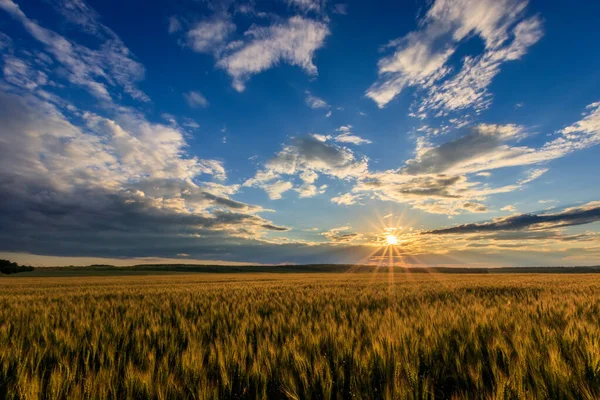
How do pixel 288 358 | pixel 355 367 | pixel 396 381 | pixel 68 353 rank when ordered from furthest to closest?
pixel 68 353, pixel 288 358, pixel 355 367, pixel 396 381

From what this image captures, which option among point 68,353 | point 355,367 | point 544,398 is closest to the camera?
point 544,398

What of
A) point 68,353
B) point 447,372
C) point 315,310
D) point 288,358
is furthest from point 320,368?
point 315,310

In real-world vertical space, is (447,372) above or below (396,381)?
below

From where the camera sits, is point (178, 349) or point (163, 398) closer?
point (163, 398)

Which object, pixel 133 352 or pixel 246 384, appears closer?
pixel 246 384

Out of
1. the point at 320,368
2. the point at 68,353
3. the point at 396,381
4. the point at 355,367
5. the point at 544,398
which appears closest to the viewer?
the point at 544,398

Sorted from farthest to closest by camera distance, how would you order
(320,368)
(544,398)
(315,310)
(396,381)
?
1. (315,310)
2. (320,368)
3. (396,381)
4. (544,398)

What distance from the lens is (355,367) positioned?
2.33 metres

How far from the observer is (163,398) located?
191 centimetres

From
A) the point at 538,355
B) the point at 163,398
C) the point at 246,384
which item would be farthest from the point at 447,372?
the point at 163,398

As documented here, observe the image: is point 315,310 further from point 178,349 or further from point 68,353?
point 68,353

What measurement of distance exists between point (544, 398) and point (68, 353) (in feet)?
13.4

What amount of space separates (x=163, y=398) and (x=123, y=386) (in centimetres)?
48

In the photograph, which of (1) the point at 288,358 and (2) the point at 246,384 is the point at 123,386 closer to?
(2) the point at 246,384
